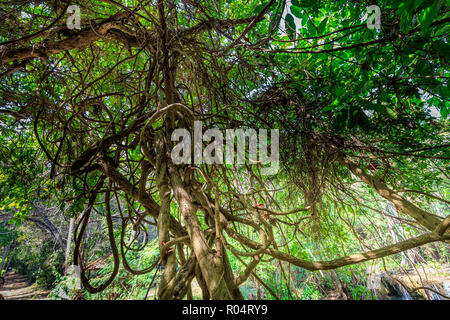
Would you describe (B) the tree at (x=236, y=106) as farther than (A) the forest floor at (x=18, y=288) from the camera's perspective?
No

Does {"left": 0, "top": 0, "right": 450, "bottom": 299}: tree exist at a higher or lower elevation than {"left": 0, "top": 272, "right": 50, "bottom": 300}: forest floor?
higher

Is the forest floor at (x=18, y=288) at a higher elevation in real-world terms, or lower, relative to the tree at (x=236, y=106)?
lower

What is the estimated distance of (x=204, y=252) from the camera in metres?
0.51

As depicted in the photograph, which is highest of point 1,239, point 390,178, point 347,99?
point 347,99

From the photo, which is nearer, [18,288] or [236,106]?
[236,106]

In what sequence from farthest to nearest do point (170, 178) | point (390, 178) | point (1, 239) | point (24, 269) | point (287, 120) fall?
point (24, 269), point (1, 239), point (390, 178), point (287, 120), point (170, 178)

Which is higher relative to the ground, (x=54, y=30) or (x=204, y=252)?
(x=54, y=30)

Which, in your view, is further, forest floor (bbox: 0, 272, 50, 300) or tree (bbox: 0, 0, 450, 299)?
forest floor (bbox: 0, 272, 50, 300)

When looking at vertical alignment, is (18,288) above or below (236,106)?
below

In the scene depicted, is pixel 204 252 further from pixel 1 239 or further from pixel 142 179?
pixel 1 239
